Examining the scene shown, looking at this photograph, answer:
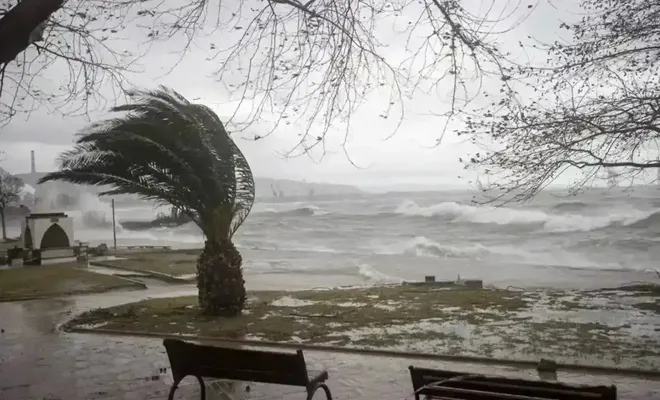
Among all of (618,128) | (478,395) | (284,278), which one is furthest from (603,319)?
(284,278)

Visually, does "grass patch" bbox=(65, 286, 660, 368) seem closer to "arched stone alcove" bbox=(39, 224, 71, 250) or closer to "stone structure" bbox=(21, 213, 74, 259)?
"stone structure" bbox=(21, 213, 74, 259)

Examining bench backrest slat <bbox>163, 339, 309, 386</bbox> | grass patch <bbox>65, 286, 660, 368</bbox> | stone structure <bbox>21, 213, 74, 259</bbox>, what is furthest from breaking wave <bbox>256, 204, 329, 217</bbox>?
bench backrest slat <bbox>163, 339, 309, 386</bbox>

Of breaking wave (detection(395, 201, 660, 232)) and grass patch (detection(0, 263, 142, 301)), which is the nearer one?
grass patch (detection(0, 263, 142, 301))

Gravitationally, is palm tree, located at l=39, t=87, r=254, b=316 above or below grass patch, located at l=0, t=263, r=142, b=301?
above

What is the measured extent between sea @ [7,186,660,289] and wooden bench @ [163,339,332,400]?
8.86m

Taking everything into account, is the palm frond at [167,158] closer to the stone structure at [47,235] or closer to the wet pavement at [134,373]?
the wet pavement at [134,373]

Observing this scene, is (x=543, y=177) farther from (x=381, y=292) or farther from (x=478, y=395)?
(x=381, y=292)

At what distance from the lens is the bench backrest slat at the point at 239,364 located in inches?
154

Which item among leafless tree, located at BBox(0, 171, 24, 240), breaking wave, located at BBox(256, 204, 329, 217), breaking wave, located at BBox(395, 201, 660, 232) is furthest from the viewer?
breaking wave, located at BBox(256, 204, 329, 217)

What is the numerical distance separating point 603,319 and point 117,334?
6.63 m

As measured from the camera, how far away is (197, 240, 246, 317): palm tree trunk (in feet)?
30.3

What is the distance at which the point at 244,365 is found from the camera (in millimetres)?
4098

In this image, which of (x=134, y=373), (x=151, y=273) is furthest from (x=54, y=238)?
(x=134, y=373)

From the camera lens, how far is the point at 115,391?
5.36 meters
